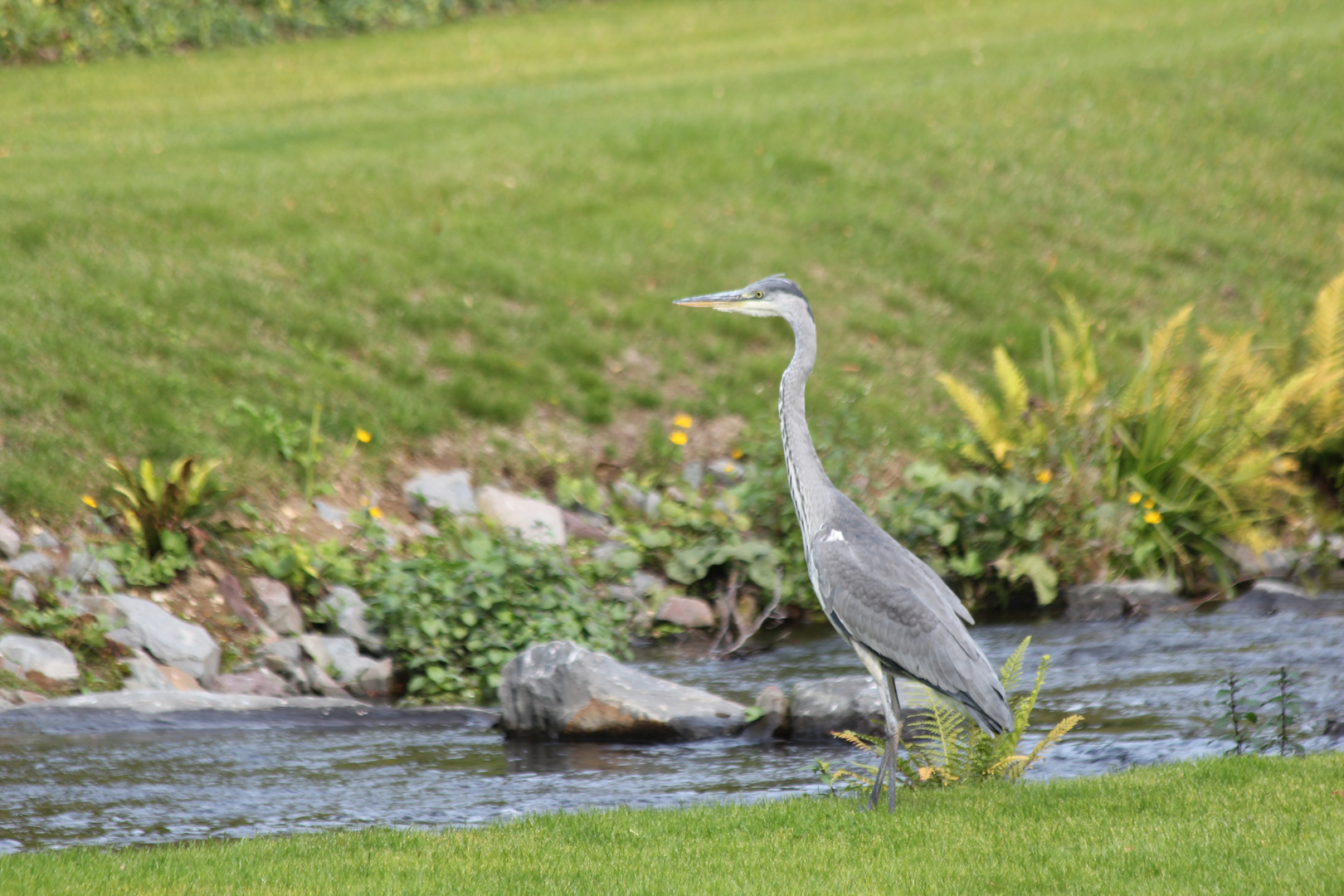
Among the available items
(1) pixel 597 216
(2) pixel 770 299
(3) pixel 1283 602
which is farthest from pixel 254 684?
(1) pixel 597 216

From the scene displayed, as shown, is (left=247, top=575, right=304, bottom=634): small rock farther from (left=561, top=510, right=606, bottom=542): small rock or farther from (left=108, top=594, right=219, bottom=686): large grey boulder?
(left=561, top=510, right=606, bottom=542): small rock

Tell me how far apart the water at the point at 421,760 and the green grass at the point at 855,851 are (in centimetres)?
68

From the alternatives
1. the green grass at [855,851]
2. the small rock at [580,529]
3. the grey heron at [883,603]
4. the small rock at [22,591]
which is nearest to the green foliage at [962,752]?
the grey heron at [883,603]

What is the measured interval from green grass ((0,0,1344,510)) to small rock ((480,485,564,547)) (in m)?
1.16

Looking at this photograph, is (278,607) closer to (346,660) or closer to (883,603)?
(346,660)

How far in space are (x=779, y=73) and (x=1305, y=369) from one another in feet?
40.5

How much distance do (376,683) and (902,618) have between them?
4406 millimetres

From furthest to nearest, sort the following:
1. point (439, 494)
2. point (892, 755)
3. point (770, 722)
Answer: point (439, 494) < point (770, 722) < point (892, 755)

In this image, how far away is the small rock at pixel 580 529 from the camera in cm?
1118

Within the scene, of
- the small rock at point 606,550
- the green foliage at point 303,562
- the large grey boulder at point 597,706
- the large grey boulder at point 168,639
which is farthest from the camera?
the small rock at point 606,550

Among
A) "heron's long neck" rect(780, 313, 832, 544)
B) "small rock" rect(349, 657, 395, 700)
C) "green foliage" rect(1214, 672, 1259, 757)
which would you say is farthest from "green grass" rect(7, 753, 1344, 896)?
"small rock" rect(349, 657, 395, 700)

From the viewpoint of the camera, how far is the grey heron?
19.0 feet

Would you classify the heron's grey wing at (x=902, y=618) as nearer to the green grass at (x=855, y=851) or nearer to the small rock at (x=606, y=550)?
the green grass at (x=855, y=851)

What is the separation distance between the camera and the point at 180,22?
22516 mm
